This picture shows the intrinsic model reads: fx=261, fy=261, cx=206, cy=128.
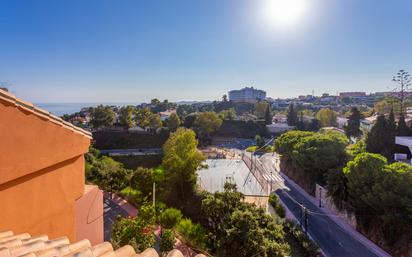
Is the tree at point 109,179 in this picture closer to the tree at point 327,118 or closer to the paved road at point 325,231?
the paved road at point 325,231

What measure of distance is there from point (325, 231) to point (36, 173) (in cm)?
1335

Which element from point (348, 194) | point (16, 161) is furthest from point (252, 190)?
point (16, 161)

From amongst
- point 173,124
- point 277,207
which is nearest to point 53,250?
point 277,207

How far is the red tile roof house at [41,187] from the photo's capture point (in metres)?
2.32

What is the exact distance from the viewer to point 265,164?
26.7m

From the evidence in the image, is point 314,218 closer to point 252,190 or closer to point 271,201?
point 271,201

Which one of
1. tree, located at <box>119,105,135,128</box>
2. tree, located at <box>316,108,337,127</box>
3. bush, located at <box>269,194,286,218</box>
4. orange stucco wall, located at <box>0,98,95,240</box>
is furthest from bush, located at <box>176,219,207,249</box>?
tree, located at <box>316,108,337,127</box>

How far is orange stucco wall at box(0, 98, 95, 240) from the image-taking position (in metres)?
2.77

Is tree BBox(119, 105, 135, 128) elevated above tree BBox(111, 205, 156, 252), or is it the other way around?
tree BBox(119, 105, 135, 128)

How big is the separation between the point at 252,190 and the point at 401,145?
10.6 meters

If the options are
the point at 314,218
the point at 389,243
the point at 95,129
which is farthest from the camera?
the point at 95,129

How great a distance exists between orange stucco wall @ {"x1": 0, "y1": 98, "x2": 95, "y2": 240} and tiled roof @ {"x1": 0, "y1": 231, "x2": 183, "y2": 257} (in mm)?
518

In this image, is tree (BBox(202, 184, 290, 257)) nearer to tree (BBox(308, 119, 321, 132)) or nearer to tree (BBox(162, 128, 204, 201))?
tree (BBox(162, 128, 204, 201))

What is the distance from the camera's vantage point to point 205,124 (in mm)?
38531
